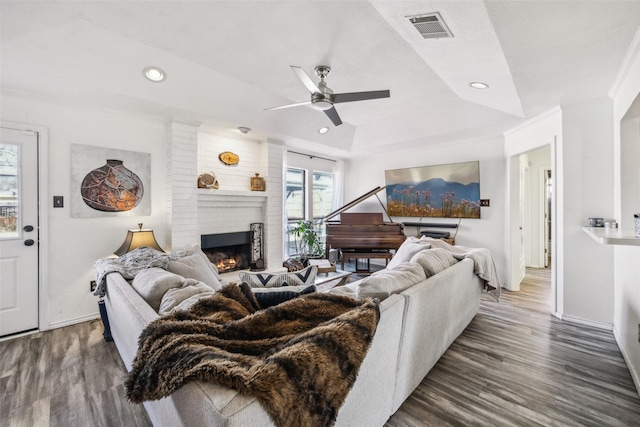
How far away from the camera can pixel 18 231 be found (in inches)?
111

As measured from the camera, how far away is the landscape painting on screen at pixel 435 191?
15.6 feet

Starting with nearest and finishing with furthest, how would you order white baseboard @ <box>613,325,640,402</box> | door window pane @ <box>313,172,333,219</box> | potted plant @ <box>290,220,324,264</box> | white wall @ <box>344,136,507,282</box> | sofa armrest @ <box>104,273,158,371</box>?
sofa armrest @ <box>104,273,158,371</box> → white baseboard @ <box>613,325,640,402</box> → white wall @ <box>344,136,507,282</box> → potted plant @ <box>290,220,324,264</box> → door window pane @ <box>313,172,333,219</box>

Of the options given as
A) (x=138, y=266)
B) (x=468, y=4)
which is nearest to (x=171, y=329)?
(x=138, y=266)

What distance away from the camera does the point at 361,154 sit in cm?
607

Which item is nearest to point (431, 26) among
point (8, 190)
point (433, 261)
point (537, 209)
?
point (433, 261)

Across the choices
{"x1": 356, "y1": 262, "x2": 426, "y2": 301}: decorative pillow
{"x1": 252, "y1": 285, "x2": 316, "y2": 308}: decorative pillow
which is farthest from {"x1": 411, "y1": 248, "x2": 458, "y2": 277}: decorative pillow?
{"x1": 252, "y1": 285, "x2": 316, "y2": 308}: decorative pillow

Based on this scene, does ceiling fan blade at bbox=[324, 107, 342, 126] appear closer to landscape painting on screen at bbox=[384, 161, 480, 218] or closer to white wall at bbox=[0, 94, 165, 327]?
white wall at bbox=[0, 94, 165, 327]

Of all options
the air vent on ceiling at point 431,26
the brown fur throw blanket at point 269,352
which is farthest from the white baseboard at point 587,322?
the air vent on ceiling at point 431,26

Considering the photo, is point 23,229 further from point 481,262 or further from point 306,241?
point 481,262

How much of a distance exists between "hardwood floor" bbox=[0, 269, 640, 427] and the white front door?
270 mm

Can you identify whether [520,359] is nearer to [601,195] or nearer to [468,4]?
[601,195]

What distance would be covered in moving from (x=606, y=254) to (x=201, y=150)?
510cm

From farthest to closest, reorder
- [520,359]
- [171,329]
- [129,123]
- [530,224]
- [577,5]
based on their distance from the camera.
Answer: [530,224]
[129,123]
[520,359]
[577,5]
[171,329]

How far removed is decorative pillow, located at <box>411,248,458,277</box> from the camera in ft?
7.27
